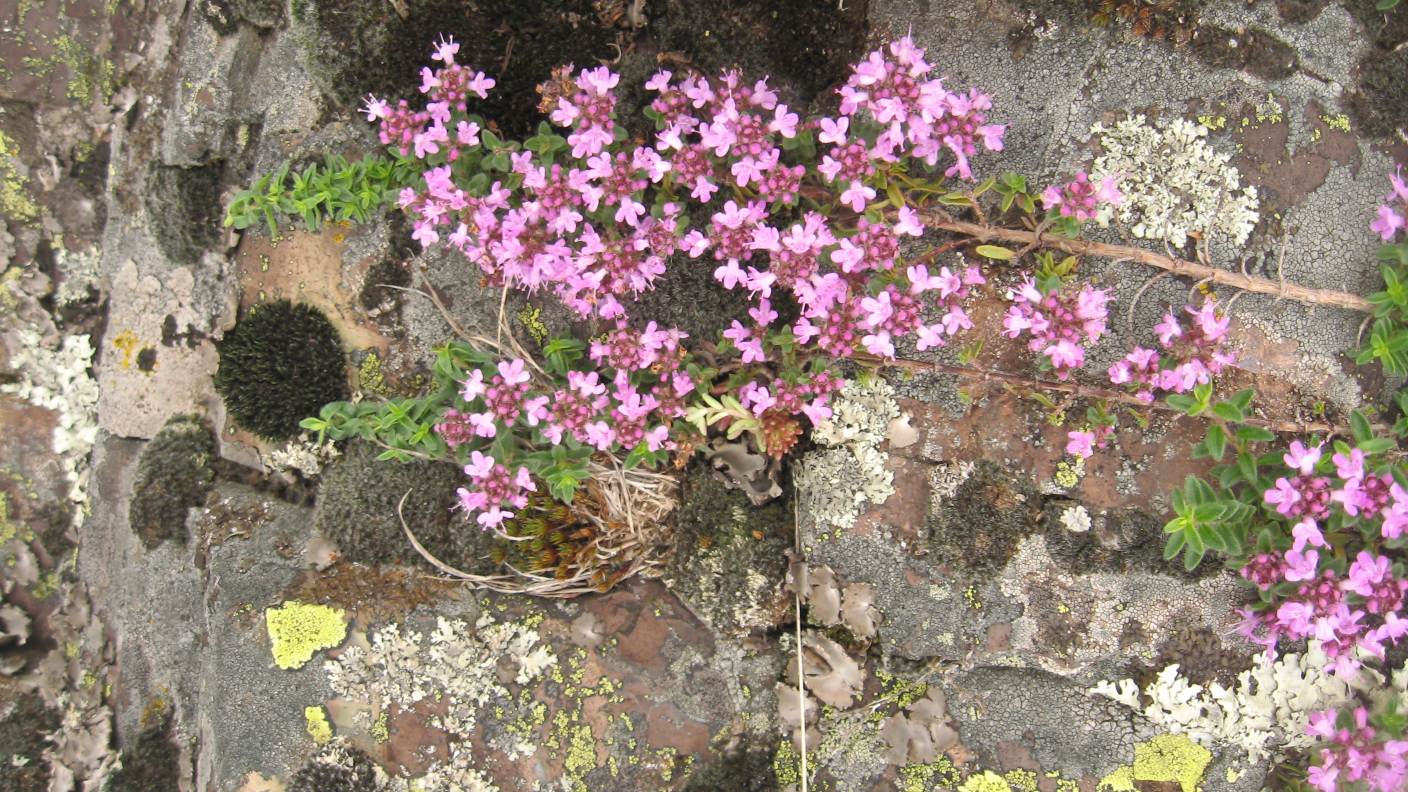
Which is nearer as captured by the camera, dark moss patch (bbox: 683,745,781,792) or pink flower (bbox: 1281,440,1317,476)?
pink flower (bbox: 1281,440,1317,476)

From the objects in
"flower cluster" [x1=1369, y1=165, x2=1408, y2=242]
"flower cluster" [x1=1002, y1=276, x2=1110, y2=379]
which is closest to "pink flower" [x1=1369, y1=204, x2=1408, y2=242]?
"flower cluster" [x1=1369, y1=165, x2=1408, y2=242]

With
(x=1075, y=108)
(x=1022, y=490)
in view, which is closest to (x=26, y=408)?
(x=1022, y=490)

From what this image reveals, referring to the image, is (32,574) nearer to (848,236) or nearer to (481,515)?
(481,515)

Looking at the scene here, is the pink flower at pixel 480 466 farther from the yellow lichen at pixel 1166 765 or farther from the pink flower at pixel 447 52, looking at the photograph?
the yellow lichen at pixel 1166 765

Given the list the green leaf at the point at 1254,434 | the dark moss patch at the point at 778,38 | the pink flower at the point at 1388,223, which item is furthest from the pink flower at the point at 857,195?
the pink flower at the point at 1388,223

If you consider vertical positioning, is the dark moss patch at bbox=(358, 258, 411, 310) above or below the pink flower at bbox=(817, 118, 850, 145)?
below

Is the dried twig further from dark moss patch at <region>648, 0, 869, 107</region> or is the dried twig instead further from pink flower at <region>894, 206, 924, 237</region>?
dark moss patch at <region>648, 0, 869, 107</region>
